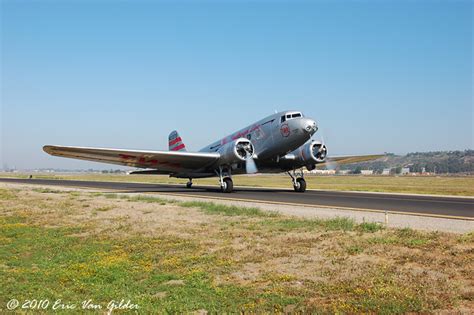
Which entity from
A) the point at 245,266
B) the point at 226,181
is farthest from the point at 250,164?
the point at 245,266

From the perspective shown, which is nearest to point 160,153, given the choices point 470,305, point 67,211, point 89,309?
point 67,211

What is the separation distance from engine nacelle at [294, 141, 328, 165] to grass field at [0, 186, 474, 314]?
716 inches

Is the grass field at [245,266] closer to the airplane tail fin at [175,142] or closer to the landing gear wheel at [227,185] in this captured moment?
the landing gear wheel at [227,185]

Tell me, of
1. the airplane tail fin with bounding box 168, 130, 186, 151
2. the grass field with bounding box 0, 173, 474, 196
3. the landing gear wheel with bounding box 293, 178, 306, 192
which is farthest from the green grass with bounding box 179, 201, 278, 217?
the airplane tail fin with bounding box 168, 130, 186, 151

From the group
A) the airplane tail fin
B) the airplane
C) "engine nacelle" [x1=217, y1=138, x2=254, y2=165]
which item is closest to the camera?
the airplane

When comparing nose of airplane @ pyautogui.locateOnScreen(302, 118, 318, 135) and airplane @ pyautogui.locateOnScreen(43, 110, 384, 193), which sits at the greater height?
nose of airplane @ pyautogui.locateOnScreen(302, 118, 318, 135)

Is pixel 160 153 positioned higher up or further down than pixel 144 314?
higher up

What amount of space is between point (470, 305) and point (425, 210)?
44.0 feet

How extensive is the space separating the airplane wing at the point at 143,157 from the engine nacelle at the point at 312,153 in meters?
6.97

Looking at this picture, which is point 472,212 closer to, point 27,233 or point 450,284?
point 450,284

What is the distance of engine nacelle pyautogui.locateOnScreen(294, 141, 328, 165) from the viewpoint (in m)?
33.4

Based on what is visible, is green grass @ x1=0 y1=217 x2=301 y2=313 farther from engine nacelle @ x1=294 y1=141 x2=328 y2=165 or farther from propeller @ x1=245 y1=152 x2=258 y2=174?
engine nacelle @ x1=294 y1=141 x2=328 y2=165

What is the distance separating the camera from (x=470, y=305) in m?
6.57

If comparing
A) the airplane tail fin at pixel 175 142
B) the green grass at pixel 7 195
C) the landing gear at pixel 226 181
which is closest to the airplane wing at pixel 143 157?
the landing gear at pixel 226 181
